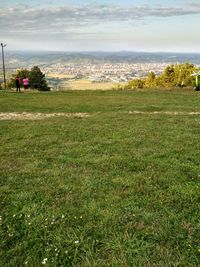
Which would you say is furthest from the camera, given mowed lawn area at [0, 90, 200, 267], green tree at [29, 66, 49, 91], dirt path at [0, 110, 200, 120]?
green tree at [29, 66, 49, 91]

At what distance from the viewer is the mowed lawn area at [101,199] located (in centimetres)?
727

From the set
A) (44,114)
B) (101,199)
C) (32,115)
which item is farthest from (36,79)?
(101,199)

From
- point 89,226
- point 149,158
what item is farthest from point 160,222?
point 149,158

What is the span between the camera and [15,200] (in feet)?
31.8

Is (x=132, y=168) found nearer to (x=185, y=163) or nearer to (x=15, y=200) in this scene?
(x=185, y=163)

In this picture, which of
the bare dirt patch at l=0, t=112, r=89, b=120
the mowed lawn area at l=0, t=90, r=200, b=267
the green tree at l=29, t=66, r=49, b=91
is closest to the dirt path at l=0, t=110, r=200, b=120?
the bare dirt patch at l=0, t=112, r=89, b=120

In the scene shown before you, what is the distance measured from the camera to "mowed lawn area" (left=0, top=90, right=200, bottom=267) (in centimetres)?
727

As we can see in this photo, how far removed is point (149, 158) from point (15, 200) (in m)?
5.57

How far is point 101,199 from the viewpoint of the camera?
31.6 ft

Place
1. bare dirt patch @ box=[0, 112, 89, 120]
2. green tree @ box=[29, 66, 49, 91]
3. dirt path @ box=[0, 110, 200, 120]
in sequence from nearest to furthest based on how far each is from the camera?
1. bare dirt patch @ box=[0, 112, 89, 120]
2. dirt path @ box=[0, 110, 200, 120]
3. green tree @ box=[29, 66, 49, 91]

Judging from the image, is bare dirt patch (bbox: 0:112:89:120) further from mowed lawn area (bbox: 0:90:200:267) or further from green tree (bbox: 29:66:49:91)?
green tree (bbox: 29:66:49:91)

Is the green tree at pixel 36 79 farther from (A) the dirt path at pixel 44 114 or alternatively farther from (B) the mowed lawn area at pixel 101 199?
(B) the mowed lawn area at pixel 101 199

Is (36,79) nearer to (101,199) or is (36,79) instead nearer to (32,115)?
(32,115)

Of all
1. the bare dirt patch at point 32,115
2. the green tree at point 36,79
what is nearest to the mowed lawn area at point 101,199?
the bare dirt patch at point 32,115
